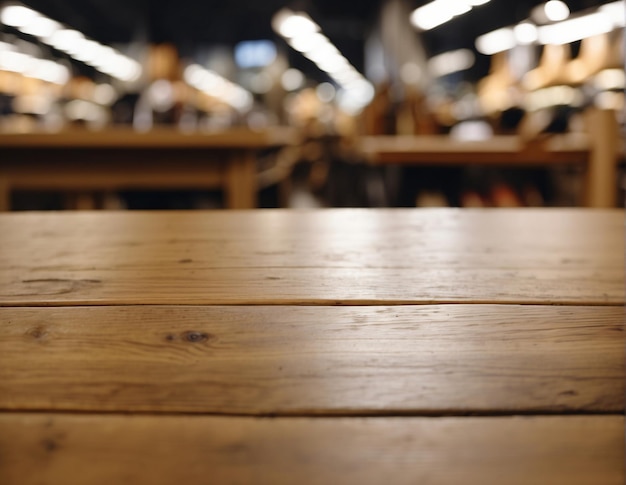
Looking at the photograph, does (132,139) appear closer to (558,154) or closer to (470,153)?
(470,153)

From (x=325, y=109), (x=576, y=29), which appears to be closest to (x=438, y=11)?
(x=576, y=29)

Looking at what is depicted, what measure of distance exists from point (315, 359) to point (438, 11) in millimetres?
9404

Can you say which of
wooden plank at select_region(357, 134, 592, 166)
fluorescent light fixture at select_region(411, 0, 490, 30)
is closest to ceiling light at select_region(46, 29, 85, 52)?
fluorescent light fixture at select_region(411, 0, 490, 30)

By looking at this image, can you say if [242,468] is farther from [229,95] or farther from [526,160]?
[229,95]

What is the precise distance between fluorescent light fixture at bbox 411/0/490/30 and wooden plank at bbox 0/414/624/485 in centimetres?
879

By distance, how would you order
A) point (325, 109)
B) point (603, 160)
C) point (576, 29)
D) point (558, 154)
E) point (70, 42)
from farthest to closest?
point (70, 42) → point (325, 109) → point (576, 29) → point (558, 154) → point (603, 160)

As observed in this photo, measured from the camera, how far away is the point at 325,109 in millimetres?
Result: 10008

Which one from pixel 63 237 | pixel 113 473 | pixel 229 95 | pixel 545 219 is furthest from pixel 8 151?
pixel 229 95

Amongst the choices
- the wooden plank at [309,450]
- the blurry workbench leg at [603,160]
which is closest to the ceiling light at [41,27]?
the blurry workbench leg at [603,160]

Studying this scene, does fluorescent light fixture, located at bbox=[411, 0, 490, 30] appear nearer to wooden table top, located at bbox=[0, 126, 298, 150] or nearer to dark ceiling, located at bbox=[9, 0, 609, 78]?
dark ceiling, located at bbox=[9, 0, 609, 78]

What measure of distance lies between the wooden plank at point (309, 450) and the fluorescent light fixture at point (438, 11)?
8795mm

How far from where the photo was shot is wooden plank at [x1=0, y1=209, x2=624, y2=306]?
0.64m

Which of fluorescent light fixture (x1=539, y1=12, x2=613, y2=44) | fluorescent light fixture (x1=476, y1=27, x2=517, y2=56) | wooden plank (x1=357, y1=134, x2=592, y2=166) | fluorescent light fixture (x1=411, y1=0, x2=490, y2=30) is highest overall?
fluorescent light fixture (x1=476, y1=27, x2=517, y2=56)

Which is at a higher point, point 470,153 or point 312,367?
point 470,153
